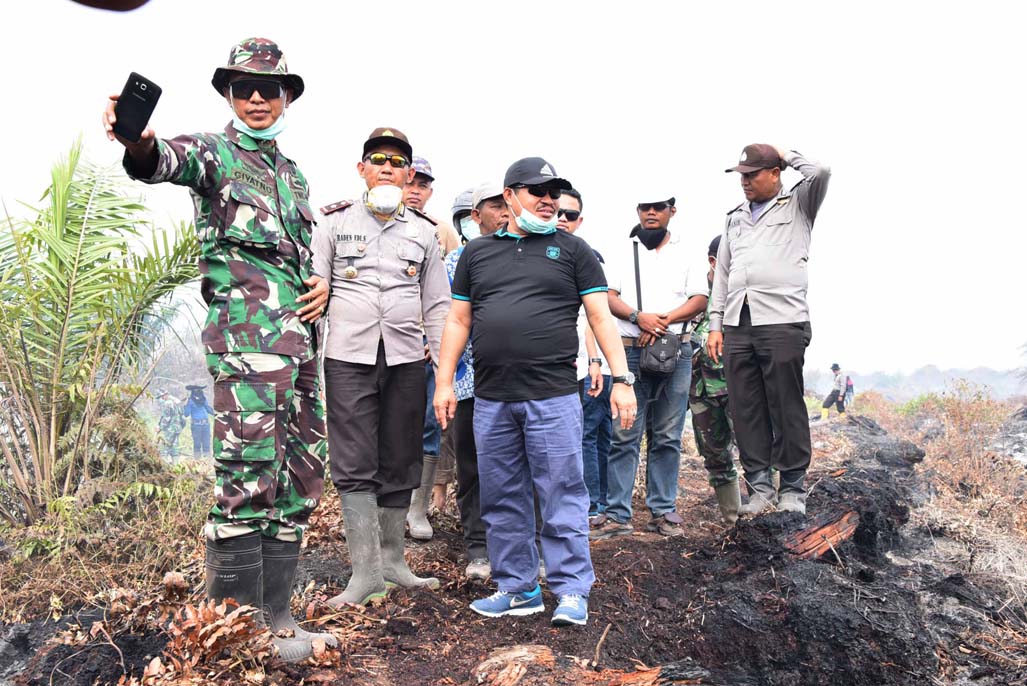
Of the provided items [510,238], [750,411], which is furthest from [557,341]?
[750,411]

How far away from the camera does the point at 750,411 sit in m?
5.37

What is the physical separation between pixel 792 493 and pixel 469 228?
2797mm

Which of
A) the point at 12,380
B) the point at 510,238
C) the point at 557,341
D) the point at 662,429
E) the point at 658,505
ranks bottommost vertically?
the point at 658,505

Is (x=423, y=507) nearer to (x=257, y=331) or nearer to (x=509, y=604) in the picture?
(x=509, y=604)

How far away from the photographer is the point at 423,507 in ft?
17.7

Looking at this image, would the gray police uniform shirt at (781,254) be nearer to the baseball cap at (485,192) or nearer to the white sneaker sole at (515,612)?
the baseball cap at (485,192)

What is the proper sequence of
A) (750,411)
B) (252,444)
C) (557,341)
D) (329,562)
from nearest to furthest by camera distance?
1. (252,444)
2. (557,341)
3. (329,562)
4. (750,411)

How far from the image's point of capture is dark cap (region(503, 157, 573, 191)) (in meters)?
3.82

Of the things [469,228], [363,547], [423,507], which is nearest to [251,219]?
[363,547]

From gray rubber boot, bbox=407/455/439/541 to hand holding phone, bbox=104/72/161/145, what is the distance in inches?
125

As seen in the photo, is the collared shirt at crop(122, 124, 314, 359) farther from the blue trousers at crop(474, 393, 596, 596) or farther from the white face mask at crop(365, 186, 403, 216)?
the blue trousers at crop(474, 393, 596, 596)

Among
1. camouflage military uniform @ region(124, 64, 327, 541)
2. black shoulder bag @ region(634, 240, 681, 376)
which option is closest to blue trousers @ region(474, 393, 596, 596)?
camouflage military uniform @ region(124, 64, 327, 541)

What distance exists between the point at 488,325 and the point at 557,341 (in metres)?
0.35

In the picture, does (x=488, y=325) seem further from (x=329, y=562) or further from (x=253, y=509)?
(x=329, y=562)
